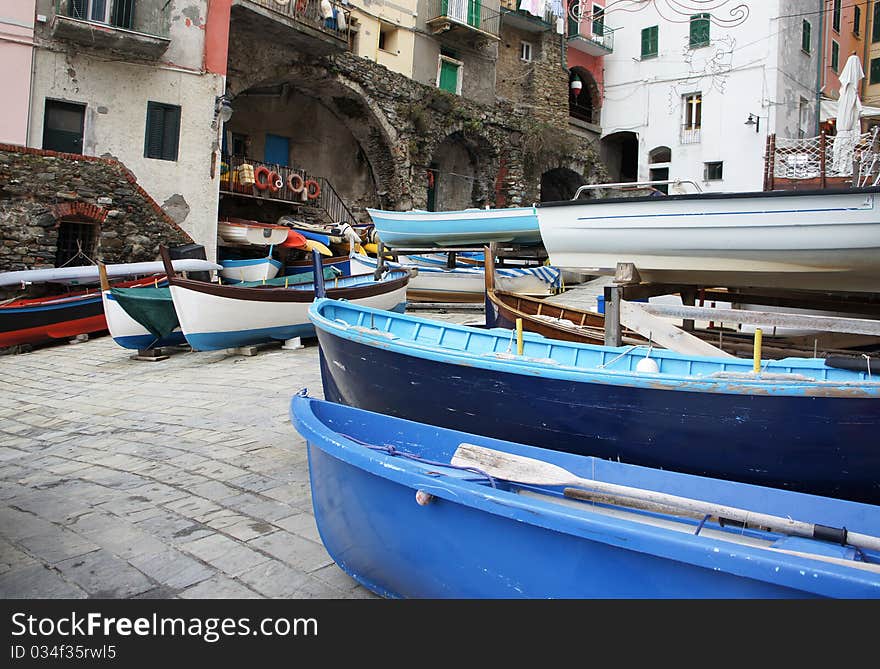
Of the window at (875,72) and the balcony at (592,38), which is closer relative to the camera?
the balcony at (592,38)

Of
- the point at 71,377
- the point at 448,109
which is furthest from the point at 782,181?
the point at 71,377

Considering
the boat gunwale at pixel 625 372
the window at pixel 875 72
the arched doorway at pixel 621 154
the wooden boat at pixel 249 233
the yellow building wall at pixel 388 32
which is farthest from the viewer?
the arched doorway at pixel 621 154

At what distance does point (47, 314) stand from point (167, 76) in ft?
21.0

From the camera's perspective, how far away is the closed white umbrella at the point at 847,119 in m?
15.3

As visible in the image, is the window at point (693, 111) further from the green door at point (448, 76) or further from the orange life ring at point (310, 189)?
the orange life ring at point (310, 189)

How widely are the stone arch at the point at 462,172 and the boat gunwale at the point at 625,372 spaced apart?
18.3m

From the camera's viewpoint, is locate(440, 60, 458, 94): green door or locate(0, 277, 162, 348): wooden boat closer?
locate(0, 277, 162, 348): wooden boat

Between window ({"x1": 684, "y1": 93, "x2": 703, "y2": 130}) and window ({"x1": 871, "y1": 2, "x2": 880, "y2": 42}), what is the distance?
419 inches

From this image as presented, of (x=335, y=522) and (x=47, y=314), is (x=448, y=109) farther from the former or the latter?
(x=335, y=522)

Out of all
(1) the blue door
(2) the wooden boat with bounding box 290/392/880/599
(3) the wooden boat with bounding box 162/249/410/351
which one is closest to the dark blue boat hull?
(2) the wooden boat with bounding box 290/392/880/599

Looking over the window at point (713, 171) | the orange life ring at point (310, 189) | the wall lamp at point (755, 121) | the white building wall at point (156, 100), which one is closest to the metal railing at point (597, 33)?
the window at point (713, 171)

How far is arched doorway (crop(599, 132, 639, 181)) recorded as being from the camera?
1077 inches

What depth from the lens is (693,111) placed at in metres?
23.5

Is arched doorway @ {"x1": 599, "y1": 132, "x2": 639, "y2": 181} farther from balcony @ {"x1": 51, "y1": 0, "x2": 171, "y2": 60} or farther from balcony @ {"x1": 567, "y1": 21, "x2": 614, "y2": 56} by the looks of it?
balcony @ {"x1": 51, "y1": 0, "x2": 171, "y2": 60}
